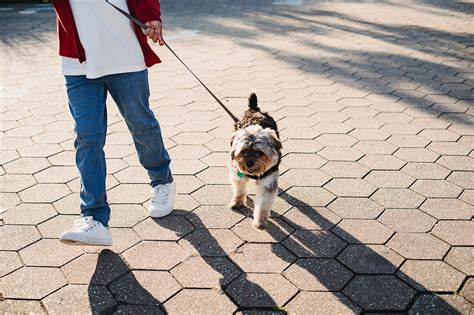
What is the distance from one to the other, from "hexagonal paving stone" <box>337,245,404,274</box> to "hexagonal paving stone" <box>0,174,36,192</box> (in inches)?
121

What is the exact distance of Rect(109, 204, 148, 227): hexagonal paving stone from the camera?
12.9 ft

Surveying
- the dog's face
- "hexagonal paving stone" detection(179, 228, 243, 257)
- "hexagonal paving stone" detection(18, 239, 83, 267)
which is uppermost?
the dog's face

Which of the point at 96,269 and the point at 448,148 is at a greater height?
the point at 448,148

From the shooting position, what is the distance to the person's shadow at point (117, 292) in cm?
303

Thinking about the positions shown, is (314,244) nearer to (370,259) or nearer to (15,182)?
(370,259)

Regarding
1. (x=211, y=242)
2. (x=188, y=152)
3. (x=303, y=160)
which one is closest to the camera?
(x=211, y=242)

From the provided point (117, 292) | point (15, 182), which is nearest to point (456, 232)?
point (117, 292)

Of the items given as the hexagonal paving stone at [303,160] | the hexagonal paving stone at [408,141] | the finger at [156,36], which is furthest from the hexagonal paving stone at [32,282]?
the hexagonal paving stone at [408,141]

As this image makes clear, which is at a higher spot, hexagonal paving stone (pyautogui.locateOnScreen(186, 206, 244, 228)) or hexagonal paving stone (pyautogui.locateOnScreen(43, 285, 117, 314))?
hexagonal paving stone (pyautogui.locateOnScreen(186, 206, 244, 228))

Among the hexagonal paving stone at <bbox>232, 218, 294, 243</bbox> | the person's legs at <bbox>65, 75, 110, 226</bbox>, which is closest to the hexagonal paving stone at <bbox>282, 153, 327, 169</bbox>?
the hexagonal paving stone at <bbox>232, 218, 294, 243</bbox>

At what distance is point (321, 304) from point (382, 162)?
222 cm

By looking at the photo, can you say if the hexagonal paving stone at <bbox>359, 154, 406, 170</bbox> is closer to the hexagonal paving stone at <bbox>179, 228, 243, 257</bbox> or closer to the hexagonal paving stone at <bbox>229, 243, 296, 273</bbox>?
the hexagonal paving stone at <bbox>229, 243, 296, 273</bbox>

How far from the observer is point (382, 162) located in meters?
4.81

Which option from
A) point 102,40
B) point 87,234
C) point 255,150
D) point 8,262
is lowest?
point 8,262
